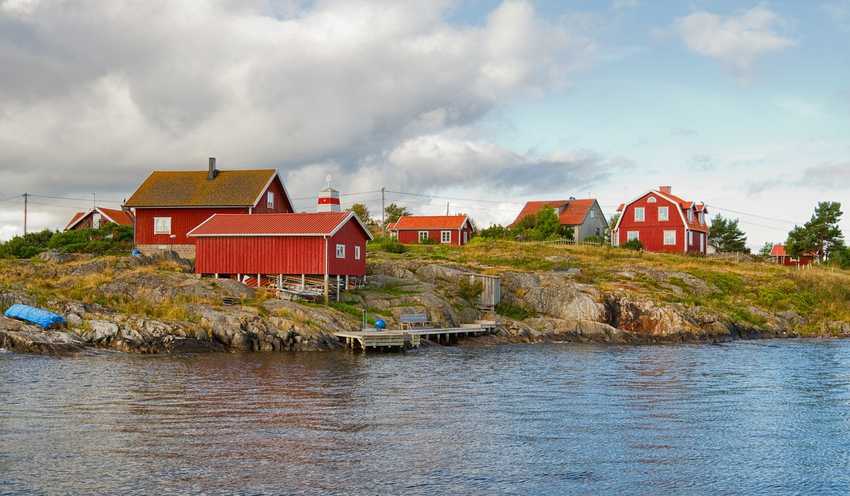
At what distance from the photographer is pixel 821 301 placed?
53.7 metres

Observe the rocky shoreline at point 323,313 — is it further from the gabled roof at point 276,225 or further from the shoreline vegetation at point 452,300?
the gabled roof at point 276,225

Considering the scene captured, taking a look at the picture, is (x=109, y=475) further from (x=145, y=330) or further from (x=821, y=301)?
(x=821, y=301)

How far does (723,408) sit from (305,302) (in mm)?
22617

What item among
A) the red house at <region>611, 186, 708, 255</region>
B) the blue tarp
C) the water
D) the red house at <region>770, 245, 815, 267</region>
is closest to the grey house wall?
the red house at <region>611, 186, 708, 255</region>

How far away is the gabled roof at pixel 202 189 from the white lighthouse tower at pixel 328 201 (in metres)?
5.52

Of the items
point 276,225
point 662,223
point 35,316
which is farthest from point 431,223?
point 35,316

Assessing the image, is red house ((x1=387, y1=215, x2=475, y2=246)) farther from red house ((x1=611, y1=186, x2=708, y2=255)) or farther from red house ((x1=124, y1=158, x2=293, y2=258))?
red house ((x1=124, y1=158, x2=293, y2=258))

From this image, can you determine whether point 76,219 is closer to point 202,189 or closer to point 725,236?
point 202,189

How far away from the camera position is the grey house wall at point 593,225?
78.6 m

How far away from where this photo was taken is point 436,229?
8031cm

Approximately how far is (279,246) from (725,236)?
183 ft

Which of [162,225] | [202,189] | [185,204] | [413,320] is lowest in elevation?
[413,320]

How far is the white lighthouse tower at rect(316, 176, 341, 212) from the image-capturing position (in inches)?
1822

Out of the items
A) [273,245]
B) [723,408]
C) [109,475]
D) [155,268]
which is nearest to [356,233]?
[273,245]
